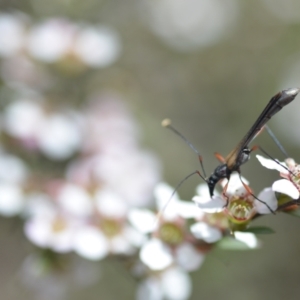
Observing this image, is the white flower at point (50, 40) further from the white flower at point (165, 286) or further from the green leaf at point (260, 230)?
the green leaf at point (260, 230)

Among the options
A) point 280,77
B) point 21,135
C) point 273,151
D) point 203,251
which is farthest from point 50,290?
point 280,77

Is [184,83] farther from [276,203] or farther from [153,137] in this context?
[276,203]

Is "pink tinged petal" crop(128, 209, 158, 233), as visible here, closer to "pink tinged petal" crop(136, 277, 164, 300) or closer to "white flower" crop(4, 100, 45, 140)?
"pink tinged petal" crop(136, 277, 164, 300)

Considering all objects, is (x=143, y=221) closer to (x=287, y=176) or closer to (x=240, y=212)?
(x=240, y=212)

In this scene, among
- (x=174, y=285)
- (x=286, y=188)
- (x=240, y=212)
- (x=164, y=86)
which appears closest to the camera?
(x=286, y=188)

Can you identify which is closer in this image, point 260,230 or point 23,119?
point 260,230

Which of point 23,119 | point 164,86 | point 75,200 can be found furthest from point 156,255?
point 164,86

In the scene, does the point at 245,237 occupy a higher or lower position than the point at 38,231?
higher
